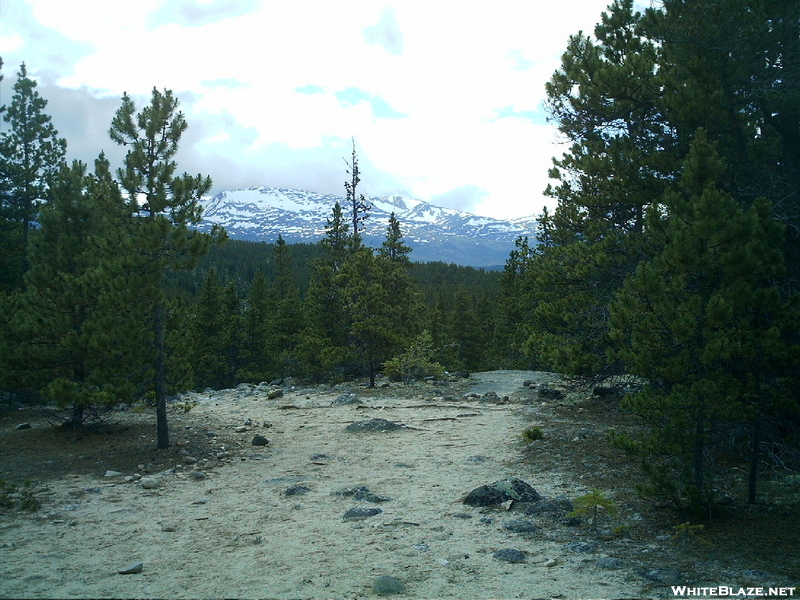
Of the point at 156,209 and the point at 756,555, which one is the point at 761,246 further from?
the point at 156,209

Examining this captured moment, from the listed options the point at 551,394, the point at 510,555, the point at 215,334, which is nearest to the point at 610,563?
the point at 510,555

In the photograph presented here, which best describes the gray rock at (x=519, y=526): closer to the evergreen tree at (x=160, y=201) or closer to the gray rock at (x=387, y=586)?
the gray rock at (x=387, y=586)

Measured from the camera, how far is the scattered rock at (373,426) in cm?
1503

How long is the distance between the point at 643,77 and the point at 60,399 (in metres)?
14.1

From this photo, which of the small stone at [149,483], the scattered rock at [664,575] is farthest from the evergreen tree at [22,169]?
the scattered rock at [664,575]

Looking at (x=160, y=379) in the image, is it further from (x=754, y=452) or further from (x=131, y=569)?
(x=754, y=452)

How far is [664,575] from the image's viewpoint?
216 inches

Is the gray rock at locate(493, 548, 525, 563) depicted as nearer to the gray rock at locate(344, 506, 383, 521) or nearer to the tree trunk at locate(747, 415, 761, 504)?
the gray rock at locate(344, 506, 383, 521)

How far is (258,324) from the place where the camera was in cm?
3503

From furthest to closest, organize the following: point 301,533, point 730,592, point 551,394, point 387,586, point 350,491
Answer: point 551,394 → point 350,491 → point 301,533 → point 387,586 → point 730,592

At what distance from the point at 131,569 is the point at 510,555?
14.0ft

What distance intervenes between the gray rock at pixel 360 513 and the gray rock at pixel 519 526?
197cm

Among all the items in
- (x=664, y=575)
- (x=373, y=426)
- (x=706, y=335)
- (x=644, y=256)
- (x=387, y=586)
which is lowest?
(x=373, y=426)

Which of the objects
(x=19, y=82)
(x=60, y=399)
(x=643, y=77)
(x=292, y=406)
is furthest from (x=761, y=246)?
(x=19, y=82)
